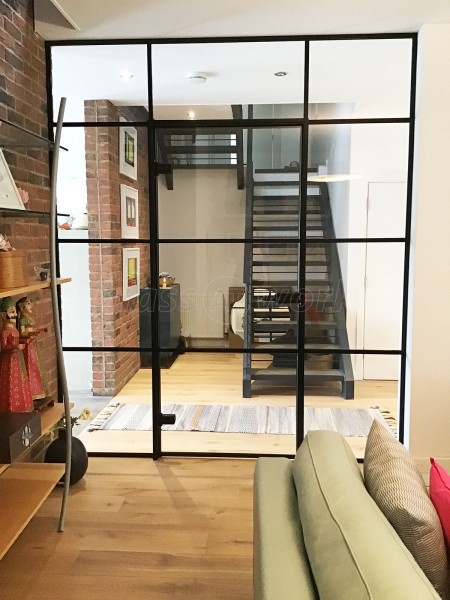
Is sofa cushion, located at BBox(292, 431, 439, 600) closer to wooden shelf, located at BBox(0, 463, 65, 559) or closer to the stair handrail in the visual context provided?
wooden shelf, located at BBox(0, 463, 65, 559)

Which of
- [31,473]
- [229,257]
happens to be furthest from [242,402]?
[31,473]

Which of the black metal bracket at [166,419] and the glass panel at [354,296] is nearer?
the glass panel at [354,296]

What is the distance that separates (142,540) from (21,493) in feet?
2.02

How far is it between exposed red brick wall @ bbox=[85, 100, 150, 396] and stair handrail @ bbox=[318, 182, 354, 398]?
111 centimetres

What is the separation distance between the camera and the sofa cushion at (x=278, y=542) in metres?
1.08

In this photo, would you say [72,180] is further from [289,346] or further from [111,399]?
[289,346]

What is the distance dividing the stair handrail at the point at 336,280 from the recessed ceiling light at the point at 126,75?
1.34 meters

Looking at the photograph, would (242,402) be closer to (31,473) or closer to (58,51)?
(31,473)

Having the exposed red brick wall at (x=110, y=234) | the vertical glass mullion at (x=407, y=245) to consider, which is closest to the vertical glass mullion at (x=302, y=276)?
the vertical glass mullion at (x=407, y=245)

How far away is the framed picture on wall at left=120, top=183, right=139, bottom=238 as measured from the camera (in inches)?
127

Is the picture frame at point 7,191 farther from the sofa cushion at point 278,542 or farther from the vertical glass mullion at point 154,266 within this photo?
the sofa cushion at point 278,542

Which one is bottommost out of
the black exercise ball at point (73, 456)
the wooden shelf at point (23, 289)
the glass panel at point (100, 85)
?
the black exercise ball at point (73, 456)

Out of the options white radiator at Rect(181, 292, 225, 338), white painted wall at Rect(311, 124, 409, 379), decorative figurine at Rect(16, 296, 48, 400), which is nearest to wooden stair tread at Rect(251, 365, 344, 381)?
white painted wall at Rect(311, 124, 409, 379)

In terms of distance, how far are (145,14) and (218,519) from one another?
264 centimetres
